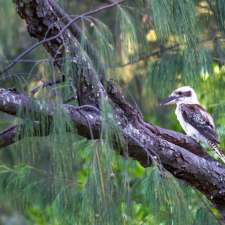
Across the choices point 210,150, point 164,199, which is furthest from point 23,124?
point 210,150

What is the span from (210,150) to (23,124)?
191cm

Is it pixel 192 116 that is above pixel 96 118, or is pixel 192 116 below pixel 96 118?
below

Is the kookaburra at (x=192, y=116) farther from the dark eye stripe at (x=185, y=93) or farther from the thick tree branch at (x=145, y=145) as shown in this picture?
the thick tree branch at (x=145, y=145)

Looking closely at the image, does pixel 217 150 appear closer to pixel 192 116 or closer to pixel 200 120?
pixel 200 120

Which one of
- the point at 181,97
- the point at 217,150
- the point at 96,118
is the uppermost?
the point at 96,118

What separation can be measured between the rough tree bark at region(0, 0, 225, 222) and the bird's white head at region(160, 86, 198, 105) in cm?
141

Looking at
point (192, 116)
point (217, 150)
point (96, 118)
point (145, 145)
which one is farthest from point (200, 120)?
point (96, 118)

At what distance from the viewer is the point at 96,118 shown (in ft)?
8.70

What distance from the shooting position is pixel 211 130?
4.55 metres

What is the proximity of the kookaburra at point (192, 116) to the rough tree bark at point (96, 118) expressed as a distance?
1058 millimetres

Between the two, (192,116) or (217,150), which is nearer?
(217,150)

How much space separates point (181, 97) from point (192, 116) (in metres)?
0.15

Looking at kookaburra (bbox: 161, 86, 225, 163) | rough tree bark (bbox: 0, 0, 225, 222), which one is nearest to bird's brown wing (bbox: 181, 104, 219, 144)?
kookaburra (bbox: 161, 86, 225, 163)

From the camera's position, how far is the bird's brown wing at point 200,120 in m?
4.48
